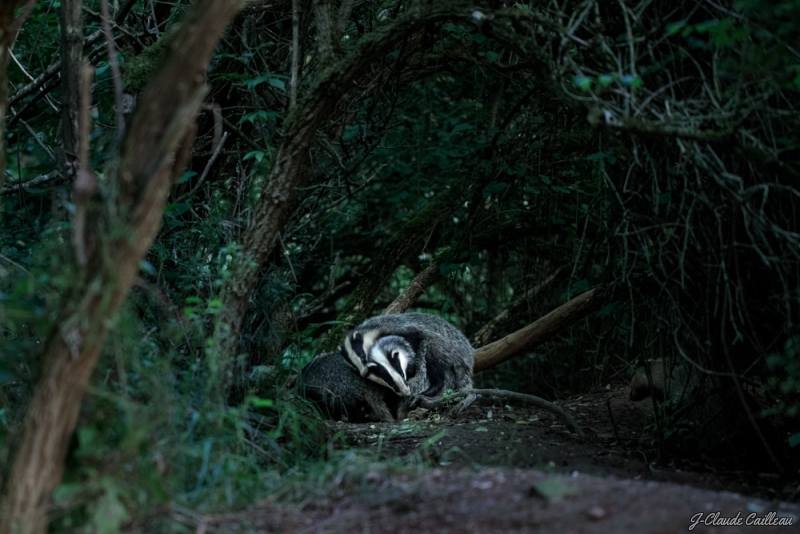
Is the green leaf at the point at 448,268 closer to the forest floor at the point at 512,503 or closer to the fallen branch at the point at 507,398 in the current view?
the fallen branch at the point at 507,398

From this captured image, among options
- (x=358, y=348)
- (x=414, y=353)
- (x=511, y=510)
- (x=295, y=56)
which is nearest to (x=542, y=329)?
(x=414, y=353)

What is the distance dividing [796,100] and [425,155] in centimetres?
430

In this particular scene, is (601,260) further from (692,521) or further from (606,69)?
(692,521)

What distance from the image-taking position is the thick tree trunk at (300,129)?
14.3 ft

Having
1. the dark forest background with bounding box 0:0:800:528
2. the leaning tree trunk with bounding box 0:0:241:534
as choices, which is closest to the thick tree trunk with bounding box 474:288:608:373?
the dark forest background with bounding box 0:0:800:528

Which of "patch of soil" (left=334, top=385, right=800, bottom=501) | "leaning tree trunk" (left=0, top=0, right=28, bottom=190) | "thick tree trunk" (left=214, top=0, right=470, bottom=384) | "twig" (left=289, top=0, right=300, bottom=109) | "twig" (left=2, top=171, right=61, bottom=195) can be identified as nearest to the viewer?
"leaning tree trunk" (left=0, top=0, right=28, bottom=190)

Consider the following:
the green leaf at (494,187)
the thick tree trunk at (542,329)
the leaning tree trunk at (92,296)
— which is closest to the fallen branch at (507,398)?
the thick tree trunk at (542,329)

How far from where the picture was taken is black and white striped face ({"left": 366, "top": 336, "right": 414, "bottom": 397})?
6.39 meters

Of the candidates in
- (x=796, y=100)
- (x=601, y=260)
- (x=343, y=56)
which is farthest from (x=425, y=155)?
(x=796, y=100)

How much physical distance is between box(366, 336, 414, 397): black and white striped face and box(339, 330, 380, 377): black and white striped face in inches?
1.4

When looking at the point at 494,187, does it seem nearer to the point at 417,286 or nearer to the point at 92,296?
the point at 417,286

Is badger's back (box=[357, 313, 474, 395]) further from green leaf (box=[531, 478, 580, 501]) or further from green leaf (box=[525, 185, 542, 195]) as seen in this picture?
green leaf (box=[531, 478, 580, 501])

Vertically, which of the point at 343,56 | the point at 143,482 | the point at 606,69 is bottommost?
the point at 143,482

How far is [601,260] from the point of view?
6121 millimetres
